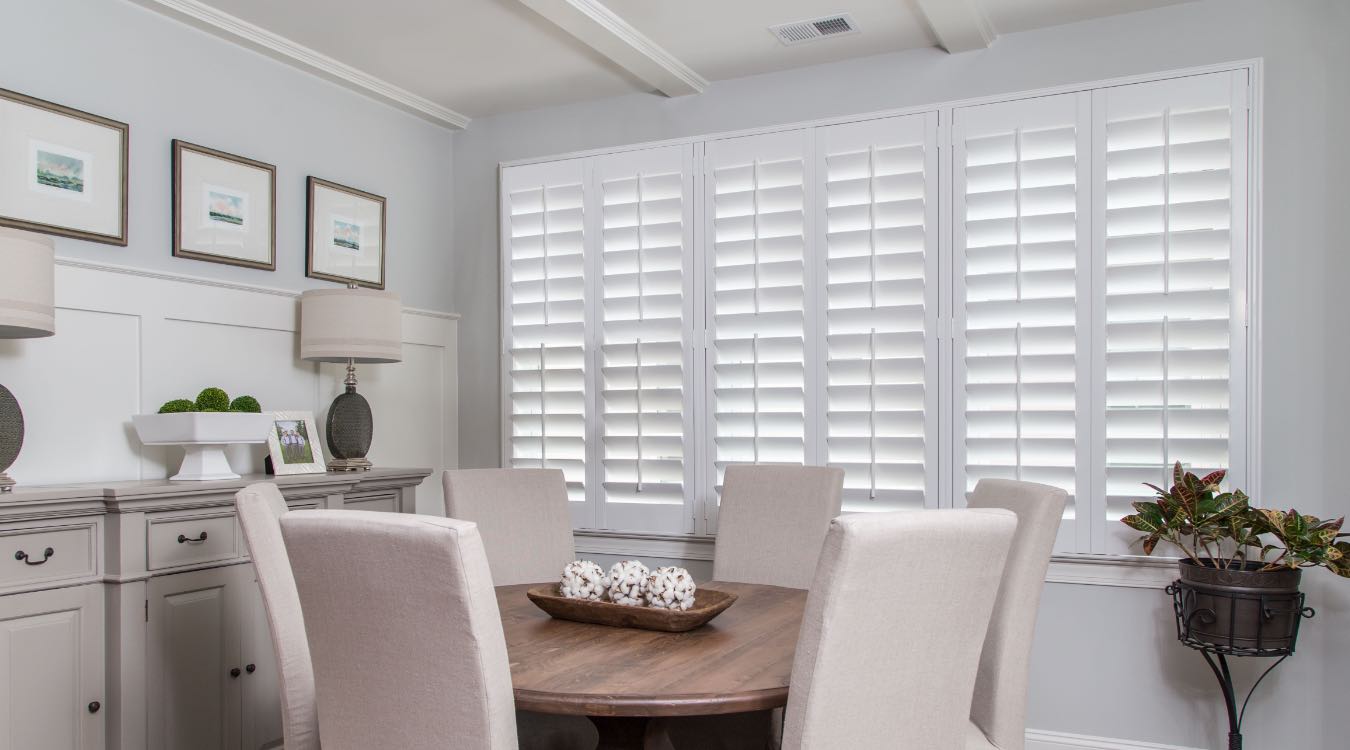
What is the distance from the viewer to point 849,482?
3.57 meters

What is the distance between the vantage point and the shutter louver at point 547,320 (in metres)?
4.11

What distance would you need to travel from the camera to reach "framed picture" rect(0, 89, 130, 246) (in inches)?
109

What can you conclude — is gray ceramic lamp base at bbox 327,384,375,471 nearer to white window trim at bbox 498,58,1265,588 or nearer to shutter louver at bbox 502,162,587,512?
shutter louver at bbox 502,162,587,512

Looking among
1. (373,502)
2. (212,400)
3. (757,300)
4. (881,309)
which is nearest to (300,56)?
(212,400)

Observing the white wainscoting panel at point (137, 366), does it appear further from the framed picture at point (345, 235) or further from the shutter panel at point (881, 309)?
the shutter panel at point (881, 309)

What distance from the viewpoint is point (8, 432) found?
2502mm

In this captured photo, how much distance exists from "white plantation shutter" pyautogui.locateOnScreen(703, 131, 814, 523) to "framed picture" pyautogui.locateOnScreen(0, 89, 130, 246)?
6.81ft

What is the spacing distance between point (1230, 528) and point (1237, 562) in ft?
0.87

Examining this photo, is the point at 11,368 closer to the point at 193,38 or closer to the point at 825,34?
the point at 193,38

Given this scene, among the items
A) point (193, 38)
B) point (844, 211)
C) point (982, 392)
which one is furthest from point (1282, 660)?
point (193, 38)

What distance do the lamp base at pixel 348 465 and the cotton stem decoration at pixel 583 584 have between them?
1.55 m

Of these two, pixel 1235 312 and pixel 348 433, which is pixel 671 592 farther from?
pixel 1235 312

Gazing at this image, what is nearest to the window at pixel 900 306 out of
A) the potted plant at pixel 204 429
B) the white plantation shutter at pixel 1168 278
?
the white plantation shutter at pixel 1168 278

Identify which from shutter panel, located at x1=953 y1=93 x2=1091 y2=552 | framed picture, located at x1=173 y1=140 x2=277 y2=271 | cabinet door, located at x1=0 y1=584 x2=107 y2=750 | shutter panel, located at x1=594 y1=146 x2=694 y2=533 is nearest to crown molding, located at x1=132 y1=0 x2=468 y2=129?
framed picture, located at x1=173 y1=140 x2=277 y2=271
